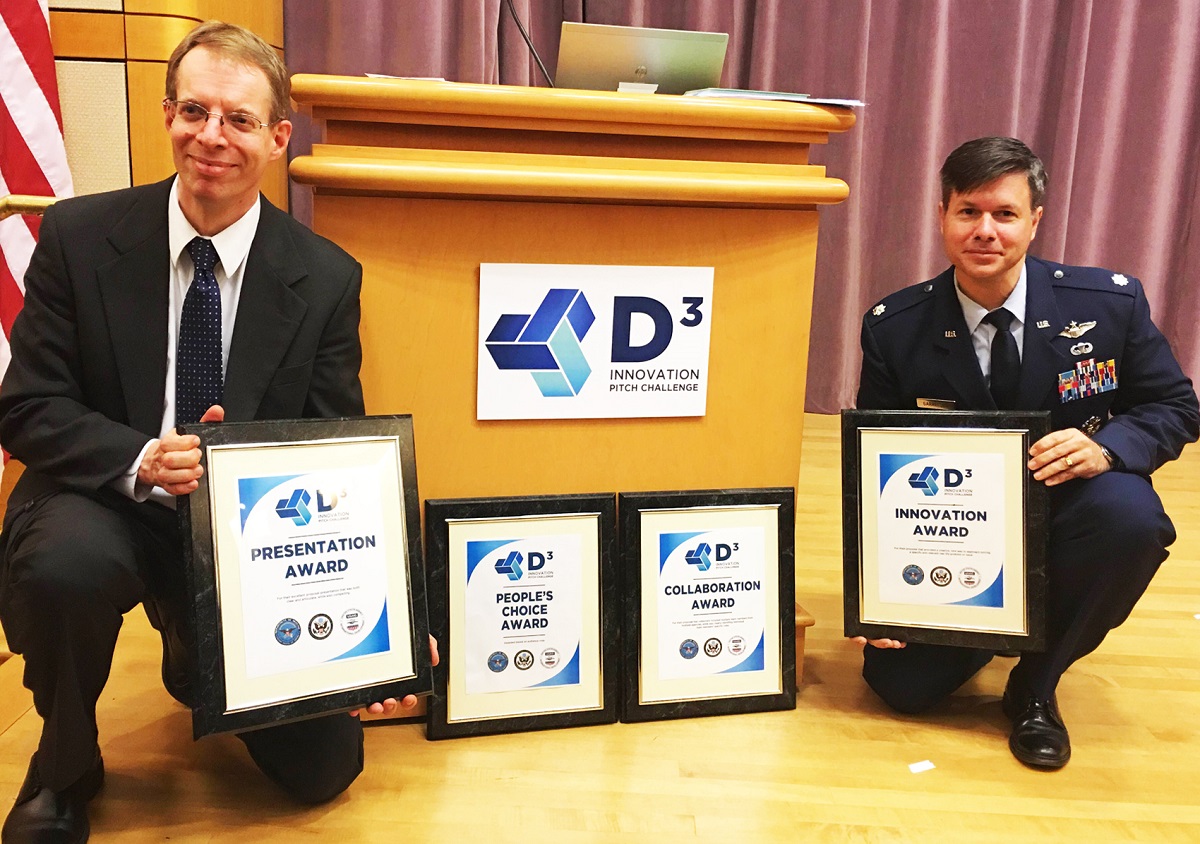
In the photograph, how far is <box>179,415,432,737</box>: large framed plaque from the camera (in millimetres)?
1221

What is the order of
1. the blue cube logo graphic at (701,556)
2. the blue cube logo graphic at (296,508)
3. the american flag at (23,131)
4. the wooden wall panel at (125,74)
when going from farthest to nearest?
the wooden wall panel at (125,74) < the american flag at (23,131) < the blue cube logo graphic at (701,556) < the blue cube logo graphic at (296,508)

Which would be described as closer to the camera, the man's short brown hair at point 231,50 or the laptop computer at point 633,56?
the man's short brown hair at point 231,50

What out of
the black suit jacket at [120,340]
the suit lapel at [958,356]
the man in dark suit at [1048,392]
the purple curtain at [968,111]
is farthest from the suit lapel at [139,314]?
the purple curtain at [968,111]

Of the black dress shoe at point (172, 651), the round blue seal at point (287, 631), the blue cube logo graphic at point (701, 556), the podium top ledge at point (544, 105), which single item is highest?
the podium top ledge at point (544, 105)

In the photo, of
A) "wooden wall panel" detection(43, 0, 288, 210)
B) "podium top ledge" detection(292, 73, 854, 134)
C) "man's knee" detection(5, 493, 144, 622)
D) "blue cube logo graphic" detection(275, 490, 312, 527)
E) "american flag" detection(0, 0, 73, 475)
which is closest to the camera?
"man's knee" detection(5, 493, 144, 622)

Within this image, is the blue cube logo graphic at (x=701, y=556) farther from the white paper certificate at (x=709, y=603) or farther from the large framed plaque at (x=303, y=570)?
the large framed plaque at (x=303, y=570)

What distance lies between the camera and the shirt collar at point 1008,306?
1.67 meters

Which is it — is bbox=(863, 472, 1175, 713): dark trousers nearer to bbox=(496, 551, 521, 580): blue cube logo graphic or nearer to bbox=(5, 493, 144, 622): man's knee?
bbox=(496, 551, 521, 580): blue cube logo graphic

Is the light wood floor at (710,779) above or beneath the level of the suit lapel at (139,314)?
beneath

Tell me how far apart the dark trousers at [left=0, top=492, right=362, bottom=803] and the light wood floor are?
11 cm

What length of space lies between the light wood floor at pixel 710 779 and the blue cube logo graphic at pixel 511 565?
0.83 feet

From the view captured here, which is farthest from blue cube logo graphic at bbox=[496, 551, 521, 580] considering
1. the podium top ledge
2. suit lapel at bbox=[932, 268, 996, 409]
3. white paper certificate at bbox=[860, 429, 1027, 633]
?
suit lapel at bbox=[932, 268, 996, 409]

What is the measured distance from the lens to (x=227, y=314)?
134cm

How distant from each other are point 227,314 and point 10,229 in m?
1.28
